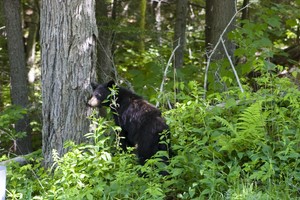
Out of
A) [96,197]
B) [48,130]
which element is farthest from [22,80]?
[96,197]

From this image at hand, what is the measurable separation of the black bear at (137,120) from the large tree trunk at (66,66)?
0.84ft

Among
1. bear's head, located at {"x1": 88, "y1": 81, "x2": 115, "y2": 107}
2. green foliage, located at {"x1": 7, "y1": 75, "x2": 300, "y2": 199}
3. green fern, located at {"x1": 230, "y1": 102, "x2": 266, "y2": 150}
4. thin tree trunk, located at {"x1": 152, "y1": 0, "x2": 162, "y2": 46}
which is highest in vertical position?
thin tree trunk, located at {"x1": 152, "y1": 0, "x2": 162, "y2": 46}

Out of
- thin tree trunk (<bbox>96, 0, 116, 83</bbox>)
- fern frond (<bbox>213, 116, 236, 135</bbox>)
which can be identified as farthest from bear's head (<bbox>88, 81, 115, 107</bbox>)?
thin tree trunk (<bbox>96, 0, 116, 83</bbox>)

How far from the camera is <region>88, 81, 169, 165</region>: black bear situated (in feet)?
20.2

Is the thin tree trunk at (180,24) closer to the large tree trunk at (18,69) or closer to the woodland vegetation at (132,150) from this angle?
the woodland vegetation at (132,150)

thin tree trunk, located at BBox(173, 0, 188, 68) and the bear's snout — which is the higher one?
thin tree trunk, located at BBox(173, 0, 188, 68)

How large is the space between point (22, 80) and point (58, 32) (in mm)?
5049

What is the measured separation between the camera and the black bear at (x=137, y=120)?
6.16 metres

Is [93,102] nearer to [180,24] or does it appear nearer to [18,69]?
[18,69]

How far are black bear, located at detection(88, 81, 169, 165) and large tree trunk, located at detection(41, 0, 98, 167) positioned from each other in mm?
255

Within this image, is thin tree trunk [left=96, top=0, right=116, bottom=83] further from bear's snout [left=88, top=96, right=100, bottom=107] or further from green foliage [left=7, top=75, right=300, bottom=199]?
green foliage [left=7, top=75, right=300, bottom=199]

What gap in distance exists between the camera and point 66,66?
626 centimetres

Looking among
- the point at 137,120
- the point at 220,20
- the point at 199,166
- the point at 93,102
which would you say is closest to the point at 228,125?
the point at 199,166

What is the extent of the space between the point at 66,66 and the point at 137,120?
1.23 metres
